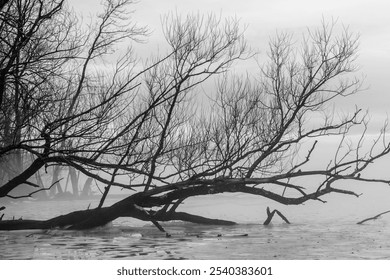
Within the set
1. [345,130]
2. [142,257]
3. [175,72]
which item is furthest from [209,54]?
[142,257]

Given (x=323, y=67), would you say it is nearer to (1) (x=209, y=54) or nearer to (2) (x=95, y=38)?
(1) (x=209, y=54)

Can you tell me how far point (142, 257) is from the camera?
1185 centimetres

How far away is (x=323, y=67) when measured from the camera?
16.4 metres

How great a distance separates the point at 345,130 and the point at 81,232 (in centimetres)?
653
